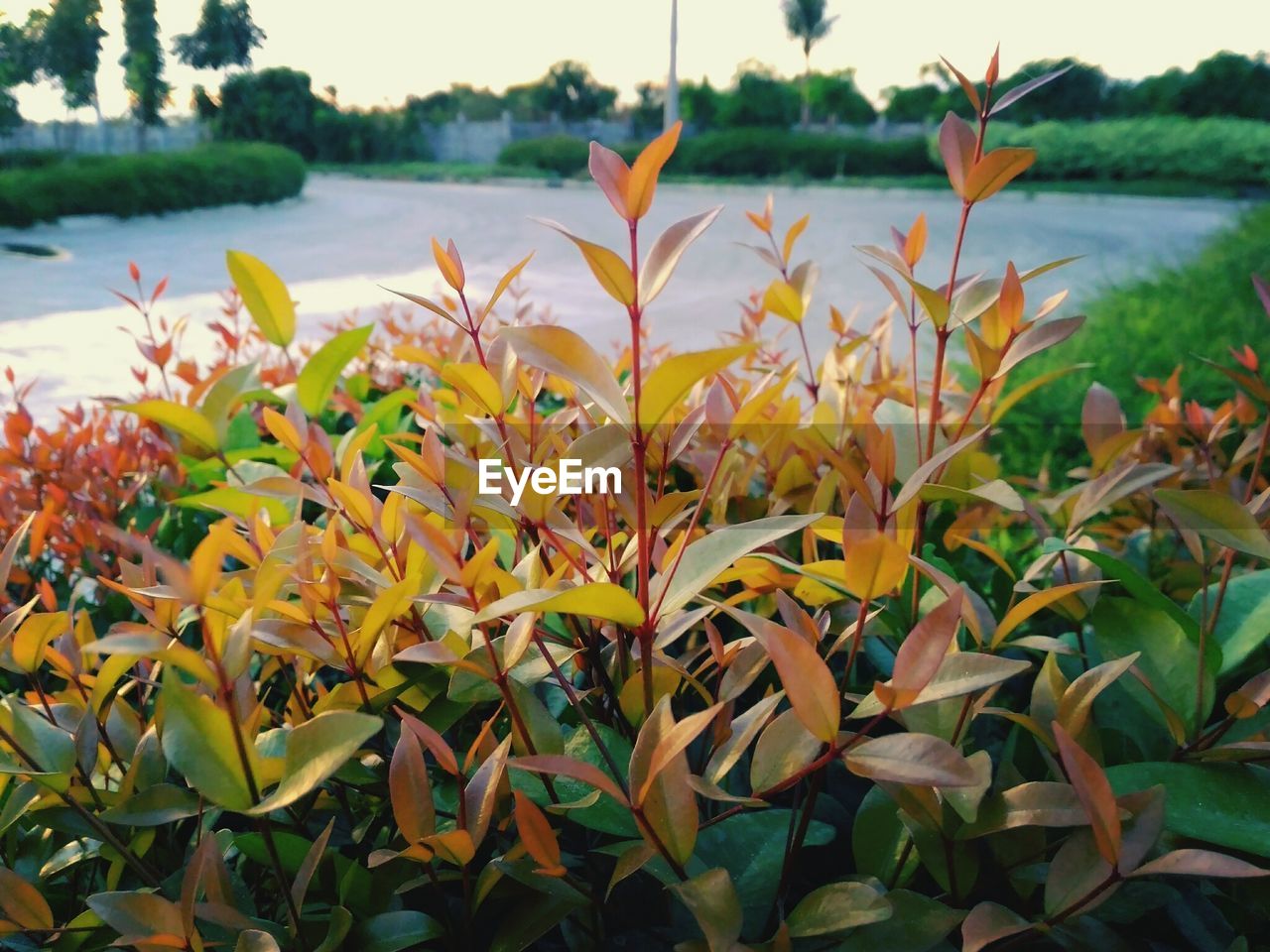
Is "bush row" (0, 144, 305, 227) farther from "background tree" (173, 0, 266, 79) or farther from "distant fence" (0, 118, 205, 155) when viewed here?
"background tree" (173, 0, 266, 79)

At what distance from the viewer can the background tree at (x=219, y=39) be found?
12.9 ft

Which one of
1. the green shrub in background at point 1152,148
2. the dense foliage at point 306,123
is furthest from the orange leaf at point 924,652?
the green shrub in background at point 1152,148

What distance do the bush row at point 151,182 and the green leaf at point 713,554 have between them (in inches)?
225

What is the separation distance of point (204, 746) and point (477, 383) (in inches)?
6.5

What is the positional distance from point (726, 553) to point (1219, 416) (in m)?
0.59

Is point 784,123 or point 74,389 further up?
point 784,123

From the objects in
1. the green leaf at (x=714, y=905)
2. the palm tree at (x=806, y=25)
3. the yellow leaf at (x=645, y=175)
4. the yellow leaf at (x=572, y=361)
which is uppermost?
the palm tree at (x=806, y=25)

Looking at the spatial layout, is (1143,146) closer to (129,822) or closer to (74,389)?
(74,389)

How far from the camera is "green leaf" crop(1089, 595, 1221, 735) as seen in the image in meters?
0.38

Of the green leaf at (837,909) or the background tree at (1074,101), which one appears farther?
the background tree at (1074,101)

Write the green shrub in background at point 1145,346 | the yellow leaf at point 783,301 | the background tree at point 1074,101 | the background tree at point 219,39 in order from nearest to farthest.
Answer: the yellow leaf at point 783,301, the green shrub in background at point 1145,346, the background tree at point 219,39, the background tree at point 1074,101

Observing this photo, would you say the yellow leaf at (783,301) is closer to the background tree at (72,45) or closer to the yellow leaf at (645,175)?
the yellow leaf at (645,175)

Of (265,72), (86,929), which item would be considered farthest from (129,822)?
(265,72)

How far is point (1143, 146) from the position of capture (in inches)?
557
